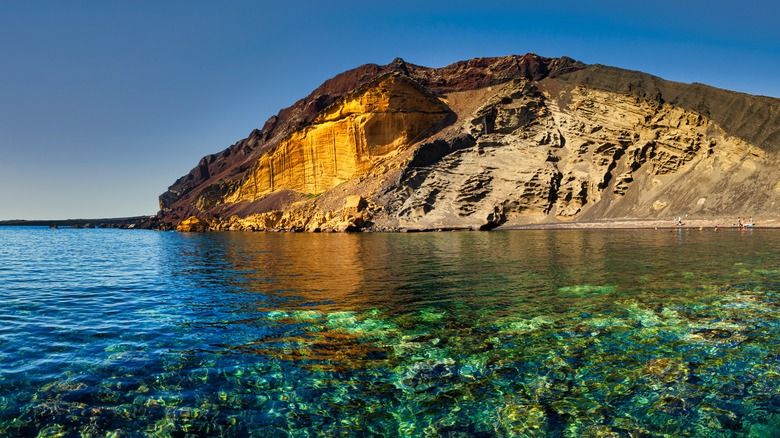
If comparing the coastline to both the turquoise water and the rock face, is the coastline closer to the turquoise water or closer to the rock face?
the rock face

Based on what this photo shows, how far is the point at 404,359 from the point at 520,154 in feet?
219

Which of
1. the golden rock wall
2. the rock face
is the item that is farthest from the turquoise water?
the golden rock wall

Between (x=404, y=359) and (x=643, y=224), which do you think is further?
(x=643, y=224)

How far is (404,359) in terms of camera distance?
804 cm

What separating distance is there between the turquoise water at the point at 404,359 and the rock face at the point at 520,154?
1858 inches

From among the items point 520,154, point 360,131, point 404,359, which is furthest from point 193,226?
point 404,359

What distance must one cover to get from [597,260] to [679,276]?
5.70 metres

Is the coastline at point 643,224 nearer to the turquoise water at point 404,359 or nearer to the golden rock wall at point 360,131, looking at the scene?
the golden rock wall at point 360,131

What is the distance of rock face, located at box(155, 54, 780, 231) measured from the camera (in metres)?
54.9

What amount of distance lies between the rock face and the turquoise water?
47188 mm

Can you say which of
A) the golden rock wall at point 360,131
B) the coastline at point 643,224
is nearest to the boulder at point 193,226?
the golden rock wall at point 360,131

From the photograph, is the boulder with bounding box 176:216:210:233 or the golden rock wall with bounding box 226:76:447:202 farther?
the boulder with bounding box 176:216:210:233

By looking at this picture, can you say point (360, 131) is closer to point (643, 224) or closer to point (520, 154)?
point (520, 154)

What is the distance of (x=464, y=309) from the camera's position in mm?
11938
